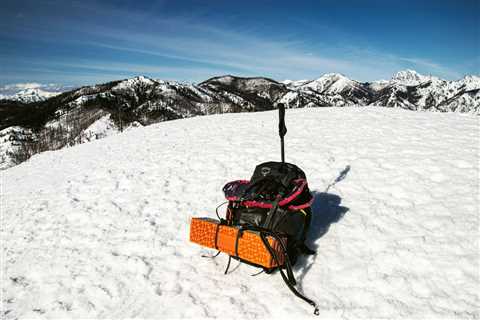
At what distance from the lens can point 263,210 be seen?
17.2 feet

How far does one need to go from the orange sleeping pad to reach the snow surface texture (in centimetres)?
84

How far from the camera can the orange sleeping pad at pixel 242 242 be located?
4371mm

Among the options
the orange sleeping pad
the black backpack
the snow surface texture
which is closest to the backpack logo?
the black backpack

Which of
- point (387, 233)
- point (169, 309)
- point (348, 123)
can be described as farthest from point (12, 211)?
point (348, 123)

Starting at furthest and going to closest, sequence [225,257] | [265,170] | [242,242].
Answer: [225,257], [265,170], [242,242]

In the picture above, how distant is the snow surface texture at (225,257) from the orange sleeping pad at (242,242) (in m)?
0.84

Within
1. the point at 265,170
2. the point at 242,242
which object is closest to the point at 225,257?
the point at 242,242

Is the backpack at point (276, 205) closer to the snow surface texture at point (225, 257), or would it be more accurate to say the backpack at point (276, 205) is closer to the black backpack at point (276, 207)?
the black backpack at point (276, 207)

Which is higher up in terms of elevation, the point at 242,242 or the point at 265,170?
the point at 265,170

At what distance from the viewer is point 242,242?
4531mm

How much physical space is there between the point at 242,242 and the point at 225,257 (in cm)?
181

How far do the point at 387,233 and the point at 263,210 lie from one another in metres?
3.02

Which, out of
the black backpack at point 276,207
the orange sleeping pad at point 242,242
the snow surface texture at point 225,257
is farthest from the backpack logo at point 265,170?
the snow surface texture at point 225,257

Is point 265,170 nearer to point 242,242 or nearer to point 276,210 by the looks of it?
point 276,210
